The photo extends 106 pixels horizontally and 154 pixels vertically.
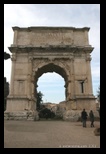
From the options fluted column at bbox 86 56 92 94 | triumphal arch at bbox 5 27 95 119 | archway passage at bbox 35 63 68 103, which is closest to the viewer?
triumphal arch at bbox 5 27 95 119

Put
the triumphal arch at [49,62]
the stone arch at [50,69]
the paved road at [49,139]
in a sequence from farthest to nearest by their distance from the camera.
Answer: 1. the stone arch at [50,69]
2. the triumphal arch at [49,62]
3. the paved road at [49,139]

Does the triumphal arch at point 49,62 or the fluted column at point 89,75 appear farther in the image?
the fluted column at point 89,75

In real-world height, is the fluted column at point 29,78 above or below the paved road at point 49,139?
above


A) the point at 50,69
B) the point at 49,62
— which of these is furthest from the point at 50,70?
the point at 49,62

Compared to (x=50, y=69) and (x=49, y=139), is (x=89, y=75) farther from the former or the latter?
(x=49, y=139)

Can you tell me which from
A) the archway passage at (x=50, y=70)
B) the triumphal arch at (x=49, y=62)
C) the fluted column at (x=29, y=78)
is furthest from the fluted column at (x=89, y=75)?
the fluted column at (x=29, y=78)

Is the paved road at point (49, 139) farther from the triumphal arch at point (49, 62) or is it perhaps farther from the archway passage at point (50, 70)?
the archway passage at point (50, 70)

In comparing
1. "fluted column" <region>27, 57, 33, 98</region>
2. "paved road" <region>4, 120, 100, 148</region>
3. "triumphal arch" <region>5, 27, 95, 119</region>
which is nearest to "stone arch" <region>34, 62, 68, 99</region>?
"triumphal arch" <region>5, 27, 95, 119</region>

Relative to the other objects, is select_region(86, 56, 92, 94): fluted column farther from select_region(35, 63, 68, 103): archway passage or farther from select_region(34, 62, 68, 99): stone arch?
select_region(35, 63, 68, 103): archway passage

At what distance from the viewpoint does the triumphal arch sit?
20.0 meters

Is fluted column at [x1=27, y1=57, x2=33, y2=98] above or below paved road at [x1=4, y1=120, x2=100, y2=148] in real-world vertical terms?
above

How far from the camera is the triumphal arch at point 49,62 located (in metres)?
20.0
